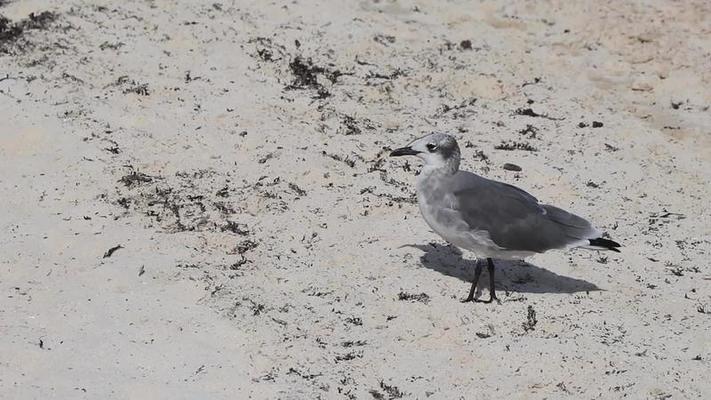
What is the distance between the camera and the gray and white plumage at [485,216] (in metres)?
6.57

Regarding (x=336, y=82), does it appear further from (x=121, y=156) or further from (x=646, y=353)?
(x=646, y=353)

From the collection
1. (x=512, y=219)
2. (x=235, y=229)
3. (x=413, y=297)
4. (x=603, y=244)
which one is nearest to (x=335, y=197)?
(x=235, y=229)

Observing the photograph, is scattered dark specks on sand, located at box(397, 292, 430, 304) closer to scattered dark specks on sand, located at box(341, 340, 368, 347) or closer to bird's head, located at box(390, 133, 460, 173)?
scattered dark specks on sand, located at box(341, 340, 368, 347)

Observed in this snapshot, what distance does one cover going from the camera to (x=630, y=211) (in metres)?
8.09

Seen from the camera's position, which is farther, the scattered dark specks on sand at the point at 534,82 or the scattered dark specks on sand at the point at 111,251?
the scattered dark specks on sand at the point at 534,82

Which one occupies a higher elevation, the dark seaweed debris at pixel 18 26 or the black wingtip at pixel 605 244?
the dark seaweed debris at pixel 18 26

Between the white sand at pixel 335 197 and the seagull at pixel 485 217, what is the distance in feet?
1.28

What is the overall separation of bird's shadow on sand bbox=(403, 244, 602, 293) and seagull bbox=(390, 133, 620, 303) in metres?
0.33

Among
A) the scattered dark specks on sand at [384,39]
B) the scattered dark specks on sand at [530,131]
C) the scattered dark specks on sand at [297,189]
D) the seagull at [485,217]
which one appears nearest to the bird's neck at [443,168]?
the seagull at [485,217]

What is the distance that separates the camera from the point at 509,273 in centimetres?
723

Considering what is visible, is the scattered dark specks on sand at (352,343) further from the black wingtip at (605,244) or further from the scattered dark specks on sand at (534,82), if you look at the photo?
the scattered dark specks on sand at (534,82)

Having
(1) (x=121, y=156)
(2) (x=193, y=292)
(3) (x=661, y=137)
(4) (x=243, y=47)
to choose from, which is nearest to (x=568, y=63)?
(3) (x=661, y=137)

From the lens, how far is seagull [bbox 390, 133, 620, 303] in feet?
21.5

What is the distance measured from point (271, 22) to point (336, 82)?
118cm
